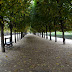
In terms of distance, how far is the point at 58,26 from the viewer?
52.9 feet

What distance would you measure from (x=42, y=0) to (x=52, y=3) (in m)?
1.22

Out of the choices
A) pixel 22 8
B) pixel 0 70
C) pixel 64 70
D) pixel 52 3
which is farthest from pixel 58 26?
pixel 0 70

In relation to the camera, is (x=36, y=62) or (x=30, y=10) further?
(x=30, y=10)

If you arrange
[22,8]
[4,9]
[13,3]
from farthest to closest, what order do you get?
[22,8] → [13,3] → [4,9]

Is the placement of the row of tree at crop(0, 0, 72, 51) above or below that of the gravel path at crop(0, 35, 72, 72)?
above

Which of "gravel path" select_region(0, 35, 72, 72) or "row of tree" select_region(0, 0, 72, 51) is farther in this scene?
"row of tree" select_region(0, 0, 72, 51)

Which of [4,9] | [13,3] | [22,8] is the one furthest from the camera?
[22,8]

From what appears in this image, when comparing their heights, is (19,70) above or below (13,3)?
below

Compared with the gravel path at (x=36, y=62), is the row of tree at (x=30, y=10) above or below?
above

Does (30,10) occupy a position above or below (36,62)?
above

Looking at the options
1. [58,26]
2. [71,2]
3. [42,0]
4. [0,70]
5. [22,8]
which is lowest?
[0,70]

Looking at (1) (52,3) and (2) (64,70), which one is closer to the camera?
(2) (64,70)

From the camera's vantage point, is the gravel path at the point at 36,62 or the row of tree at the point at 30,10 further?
the row of tree at the point at 30,10

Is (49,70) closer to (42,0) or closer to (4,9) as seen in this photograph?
(4,9)
